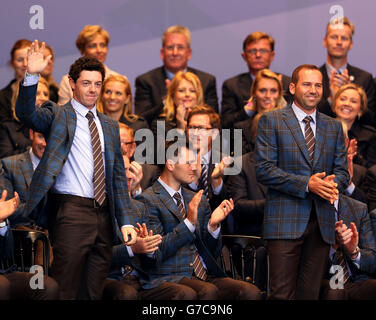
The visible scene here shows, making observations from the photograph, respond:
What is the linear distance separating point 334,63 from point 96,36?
1.93 meters

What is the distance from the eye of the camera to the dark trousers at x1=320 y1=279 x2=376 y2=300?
4465 mm

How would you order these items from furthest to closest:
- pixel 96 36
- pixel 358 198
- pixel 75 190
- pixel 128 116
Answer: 1. pixel 96 36
2. pixel 128 116
3. pixel 358 198
4. pixel 75 190

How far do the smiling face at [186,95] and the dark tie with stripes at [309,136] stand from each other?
4.90 feet

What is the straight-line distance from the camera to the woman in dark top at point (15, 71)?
5848mm

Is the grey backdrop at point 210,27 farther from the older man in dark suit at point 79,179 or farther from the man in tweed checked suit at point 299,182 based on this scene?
the older man in dark suit at point 79,179

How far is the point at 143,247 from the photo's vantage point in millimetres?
4223

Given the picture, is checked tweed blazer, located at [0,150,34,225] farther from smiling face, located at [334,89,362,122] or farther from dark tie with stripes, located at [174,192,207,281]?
smiling face, located at [334,89,362,122]

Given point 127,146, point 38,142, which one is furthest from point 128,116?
point 38,142

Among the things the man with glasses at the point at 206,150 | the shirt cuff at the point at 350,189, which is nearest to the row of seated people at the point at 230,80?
the man with glasses at the point at 206,150

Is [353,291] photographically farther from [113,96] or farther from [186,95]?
[113,96]

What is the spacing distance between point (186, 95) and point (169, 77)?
2.27 ft

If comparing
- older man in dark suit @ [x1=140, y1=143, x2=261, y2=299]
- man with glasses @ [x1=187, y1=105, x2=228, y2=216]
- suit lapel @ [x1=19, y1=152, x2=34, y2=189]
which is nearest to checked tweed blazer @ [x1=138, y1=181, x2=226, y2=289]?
older man in dark suit @ [x1=140, y1=143, x2=261, y2=299]

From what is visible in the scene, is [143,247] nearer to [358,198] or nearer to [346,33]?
[358,198]

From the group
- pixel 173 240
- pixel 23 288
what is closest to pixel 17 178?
pixel 23 288
